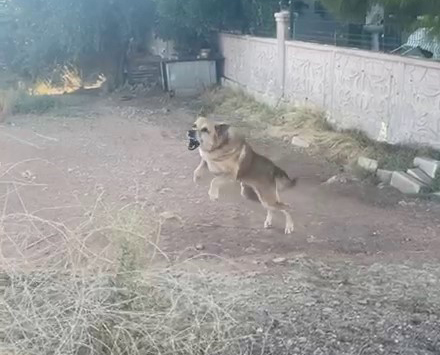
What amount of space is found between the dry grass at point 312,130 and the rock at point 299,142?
0.07 meters

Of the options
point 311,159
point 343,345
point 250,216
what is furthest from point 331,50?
point 343,345

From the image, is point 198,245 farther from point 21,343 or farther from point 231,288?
point 21,343

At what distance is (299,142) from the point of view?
36.9 ft

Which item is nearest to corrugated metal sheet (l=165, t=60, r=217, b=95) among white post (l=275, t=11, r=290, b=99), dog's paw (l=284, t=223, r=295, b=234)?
white post (l=275, t=11, r=290, b=99)

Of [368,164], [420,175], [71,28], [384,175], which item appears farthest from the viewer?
[71,28]

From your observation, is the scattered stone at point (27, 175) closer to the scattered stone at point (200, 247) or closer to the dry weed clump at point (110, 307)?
the scattered stone at point (200, 247)

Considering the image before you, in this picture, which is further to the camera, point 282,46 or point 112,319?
point 282,46

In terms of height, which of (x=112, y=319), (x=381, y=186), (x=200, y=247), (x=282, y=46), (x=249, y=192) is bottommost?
(x=381, y=186)

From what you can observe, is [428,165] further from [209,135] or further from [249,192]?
[209,135]

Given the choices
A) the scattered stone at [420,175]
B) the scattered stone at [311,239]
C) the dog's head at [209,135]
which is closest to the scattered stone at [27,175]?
the dog's head at [209,135]

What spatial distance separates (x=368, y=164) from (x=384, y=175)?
1.45 feet

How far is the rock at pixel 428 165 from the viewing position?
8.50m

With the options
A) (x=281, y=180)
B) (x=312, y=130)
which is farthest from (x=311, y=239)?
(x=312, y=130)

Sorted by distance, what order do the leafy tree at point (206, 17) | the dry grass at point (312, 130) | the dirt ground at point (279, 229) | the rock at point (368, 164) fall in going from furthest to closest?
the leafy tree at point (206, 17) < the dry grass at point (312, 130) < the rock at point (368, 164) < the dirt ground at point (279, 229)
